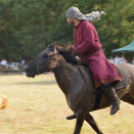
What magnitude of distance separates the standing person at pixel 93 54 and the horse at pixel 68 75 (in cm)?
18

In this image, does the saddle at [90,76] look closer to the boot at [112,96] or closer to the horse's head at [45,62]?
the boot at [112,96]

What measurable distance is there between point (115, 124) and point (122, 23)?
23.3m

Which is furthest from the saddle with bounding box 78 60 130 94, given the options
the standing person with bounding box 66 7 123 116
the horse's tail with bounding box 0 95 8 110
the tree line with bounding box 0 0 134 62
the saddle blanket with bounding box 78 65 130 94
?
the tree line with bounding box 0 0 134 62

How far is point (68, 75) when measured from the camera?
4793 millimetres

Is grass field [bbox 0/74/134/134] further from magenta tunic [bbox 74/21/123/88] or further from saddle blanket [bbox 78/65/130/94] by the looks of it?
magenta tunic [bbox 74/21/123/88]

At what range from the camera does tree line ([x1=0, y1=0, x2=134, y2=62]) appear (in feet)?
93.9

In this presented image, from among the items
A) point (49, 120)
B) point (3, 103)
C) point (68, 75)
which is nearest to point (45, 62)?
point (68, 75)

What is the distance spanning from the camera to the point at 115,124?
6.17m

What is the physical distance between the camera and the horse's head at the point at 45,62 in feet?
15.2

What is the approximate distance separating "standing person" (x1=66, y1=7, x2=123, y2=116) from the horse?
18 centimetres

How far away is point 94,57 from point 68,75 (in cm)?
60

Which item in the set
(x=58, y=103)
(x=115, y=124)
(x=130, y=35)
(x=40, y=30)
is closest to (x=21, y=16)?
(x=40, y=30)

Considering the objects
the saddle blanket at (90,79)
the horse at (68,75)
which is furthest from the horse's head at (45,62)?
the saddle blanket at (90,79)

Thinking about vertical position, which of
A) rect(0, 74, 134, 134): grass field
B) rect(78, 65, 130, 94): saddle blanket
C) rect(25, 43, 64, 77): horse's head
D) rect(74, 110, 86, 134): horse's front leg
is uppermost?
rect(25, 43, 64, 77): horse's head
